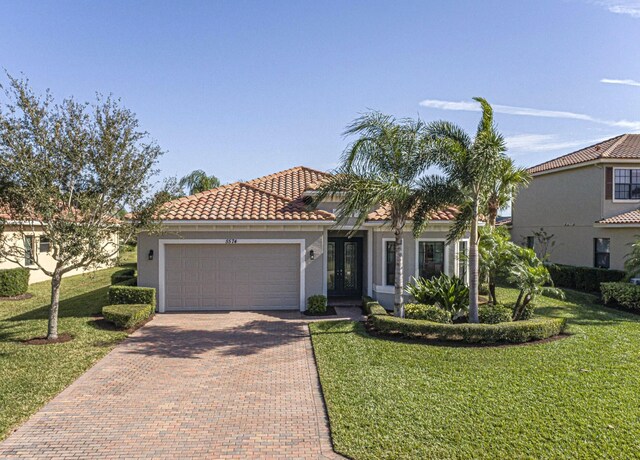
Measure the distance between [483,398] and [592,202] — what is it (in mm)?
17722

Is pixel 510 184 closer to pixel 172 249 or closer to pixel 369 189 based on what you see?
pixel 369 189

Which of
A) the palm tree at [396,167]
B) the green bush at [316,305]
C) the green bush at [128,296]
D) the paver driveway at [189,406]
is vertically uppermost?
the palm tree at [396,167]

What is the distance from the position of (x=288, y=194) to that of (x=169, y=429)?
38.9 ft

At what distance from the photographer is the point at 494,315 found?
1136 cm

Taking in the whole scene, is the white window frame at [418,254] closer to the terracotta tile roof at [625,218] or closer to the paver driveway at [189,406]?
the paver driveway at [189,406]

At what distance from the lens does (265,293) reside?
14.6 metres

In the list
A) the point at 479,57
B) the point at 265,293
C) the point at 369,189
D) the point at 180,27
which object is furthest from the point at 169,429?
the point at 479,57

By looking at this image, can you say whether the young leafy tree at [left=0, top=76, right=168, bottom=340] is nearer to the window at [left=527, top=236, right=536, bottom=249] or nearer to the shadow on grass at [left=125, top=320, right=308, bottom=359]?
the shadow on grass at [left=125, top=320, right=308, bottom=359]

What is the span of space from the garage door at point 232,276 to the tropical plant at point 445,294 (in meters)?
4.26

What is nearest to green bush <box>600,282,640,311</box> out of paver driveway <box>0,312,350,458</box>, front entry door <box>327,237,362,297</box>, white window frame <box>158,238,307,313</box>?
front entry door <box>327,237,362,297</box>

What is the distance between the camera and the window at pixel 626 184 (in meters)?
19.7

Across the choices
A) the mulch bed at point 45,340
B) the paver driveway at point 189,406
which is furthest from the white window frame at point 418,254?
the mulch bed at point 45,340

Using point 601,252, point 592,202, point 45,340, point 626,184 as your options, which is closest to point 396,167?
point 45,340

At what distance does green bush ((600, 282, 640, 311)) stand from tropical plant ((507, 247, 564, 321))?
445cm
